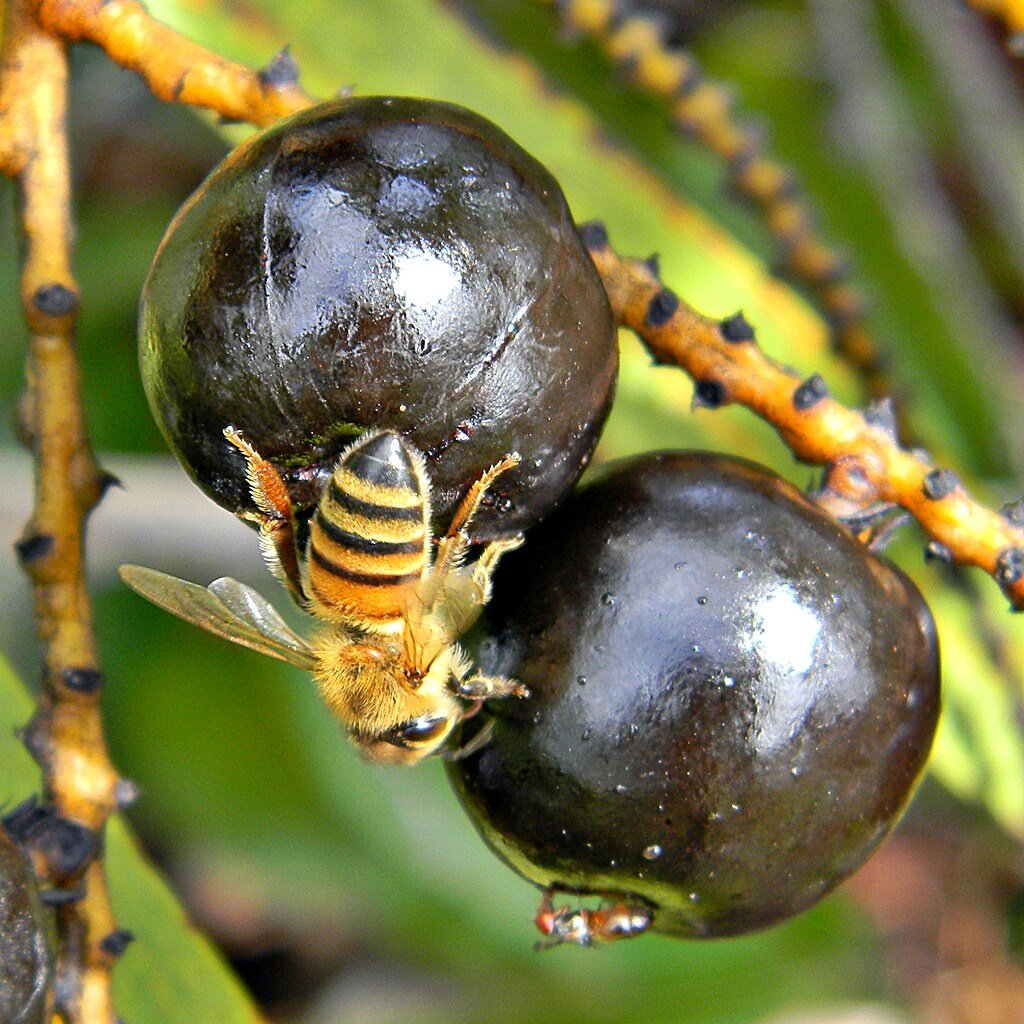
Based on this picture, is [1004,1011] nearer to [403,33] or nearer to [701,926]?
[701,926]

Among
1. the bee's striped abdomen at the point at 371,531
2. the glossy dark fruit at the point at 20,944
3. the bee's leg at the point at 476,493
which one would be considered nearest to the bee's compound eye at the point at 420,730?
the bee's striped abdomen at the point at 371,531

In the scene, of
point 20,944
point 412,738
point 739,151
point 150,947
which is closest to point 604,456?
point 739,151

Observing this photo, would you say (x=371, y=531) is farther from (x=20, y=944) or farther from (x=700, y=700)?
(x=20, y=944)

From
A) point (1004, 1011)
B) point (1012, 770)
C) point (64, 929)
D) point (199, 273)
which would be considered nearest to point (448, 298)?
point (199, 273)

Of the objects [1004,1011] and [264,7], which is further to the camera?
[1004,1011]

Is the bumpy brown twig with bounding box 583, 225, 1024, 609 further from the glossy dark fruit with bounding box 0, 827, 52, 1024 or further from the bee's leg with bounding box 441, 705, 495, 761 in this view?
the glossy dark fruit with bounding box 0, 827, 52, 1024

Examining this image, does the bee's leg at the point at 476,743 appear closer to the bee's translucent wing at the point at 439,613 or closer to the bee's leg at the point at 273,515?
the bee's translucent wing at the point at 439,613
